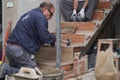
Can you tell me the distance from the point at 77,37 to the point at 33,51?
4.89 ft

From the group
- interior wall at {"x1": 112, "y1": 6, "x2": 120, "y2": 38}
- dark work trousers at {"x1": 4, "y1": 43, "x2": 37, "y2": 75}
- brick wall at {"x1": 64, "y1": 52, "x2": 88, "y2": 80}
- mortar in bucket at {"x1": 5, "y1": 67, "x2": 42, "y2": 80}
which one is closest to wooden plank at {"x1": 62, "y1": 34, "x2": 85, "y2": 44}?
brick wall at {"x1": 64, "y1": 52, "x2": 88, "y2": 80}

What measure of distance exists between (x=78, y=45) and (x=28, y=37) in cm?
140

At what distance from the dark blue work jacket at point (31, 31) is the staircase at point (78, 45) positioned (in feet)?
2.13

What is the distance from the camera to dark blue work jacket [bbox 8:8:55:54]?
222 inches

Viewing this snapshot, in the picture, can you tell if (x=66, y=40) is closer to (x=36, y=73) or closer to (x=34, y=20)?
(x=34, y=20)

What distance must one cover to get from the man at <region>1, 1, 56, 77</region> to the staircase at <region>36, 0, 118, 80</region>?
1.94ft

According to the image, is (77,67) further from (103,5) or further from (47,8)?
(103,5)

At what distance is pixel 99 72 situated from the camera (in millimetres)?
6199

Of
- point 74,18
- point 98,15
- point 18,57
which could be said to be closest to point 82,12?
point 74,18

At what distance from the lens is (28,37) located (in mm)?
5711

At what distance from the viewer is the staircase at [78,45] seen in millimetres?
6418

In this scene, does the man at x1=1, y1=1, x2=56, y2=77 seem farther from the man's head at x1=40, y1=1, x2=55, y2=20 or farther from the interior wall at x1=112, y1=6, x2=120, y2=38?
the interior wall at x1=112, y1=6, x2=120, y2=38

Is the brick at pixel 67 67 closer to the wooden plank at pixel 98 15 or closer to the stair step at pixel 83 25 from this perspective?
the stair step at pixel 83 25

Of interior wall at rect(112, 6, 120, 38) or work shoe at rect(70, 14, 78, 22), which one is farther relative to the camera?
interior wall at rect(112, 6, 120, 38)
